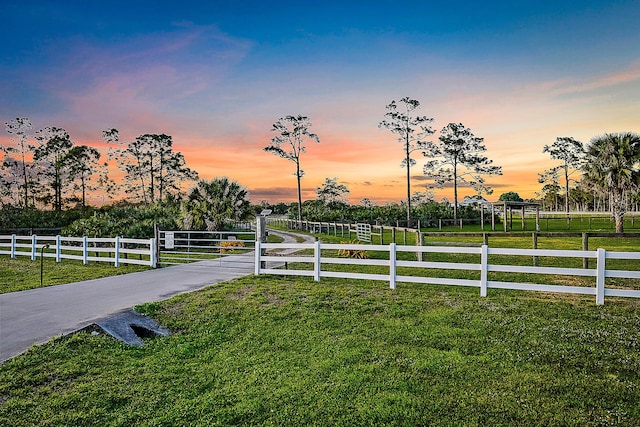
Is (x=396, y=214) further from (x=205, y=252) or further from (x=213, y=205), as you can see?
(x=205, y=252)

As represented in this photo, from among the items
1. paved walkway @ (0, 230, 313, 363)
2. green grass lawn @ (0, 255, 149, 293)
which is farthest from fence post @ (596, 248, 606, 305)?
green grass lawn @ (0, 255, 149, 293)

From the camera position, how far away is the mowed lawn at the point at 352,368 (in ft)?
12.8

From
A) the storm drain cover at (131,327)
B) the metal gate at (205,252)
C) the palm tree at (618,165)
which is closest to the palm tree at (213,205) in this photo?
the metal gate at (205,252)

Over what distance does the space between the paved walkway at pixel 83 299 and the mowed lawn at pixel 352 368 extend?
2.23 feet

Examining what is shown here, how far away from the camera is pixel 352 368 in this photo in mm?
4875

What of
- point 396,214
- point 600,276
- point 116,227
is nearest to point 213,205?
point 116,227

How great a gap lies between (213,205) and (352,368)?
19563 mm

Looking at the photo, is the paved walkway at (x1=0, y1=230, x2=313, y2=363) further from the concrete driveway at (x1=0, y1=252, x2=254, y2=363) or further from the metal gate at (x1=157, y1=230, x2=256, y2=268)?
the metal gate at (x1=157, y1=230, x2=256, y2=268)

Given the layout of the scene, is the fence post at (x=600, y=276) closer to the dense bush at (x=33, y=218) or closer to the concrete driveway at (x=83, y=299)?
the concrete driveway at (x=83, y=299)

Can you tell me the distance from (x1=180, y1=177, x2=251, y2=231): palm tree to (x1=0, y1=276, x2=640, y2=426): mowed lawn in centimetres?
1565

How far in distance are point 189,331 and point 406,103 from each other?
1511 inches

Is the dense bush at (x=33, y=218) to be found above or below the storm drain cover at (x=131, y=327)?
above

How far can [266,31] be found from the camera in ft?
51.0

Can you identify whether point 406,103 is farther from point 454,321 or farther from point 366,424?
point 366,424
